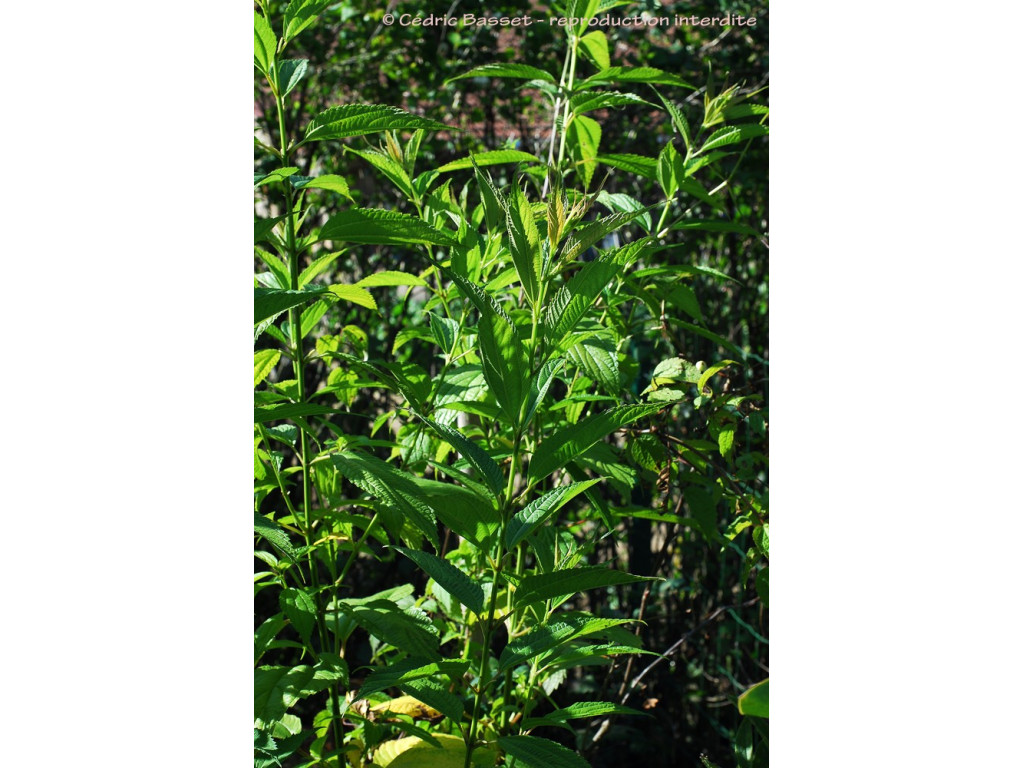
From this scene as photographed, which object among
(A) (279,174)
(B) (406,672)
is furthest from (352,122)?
(B) (406,672)

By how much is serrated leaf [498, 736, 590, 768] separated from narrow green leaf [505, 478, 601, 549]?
0.81ft

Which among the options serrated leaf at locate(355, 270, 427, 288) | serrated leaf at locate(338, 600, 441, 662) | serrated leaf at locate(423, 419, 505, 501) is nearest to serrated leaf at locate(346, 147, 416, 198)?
serrated leaf at locate(355, 270, 427, 288)

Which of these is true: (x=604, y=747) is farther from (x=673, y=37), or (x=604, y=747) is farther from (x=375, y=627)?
(x=673, y=37)

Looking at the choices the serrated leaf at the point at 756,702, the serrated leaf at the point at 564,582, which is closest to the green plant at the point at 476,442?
the serrated leaf at the point at 564,582

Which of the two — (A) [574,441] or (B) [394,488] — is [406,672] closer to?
(B) [394,488]

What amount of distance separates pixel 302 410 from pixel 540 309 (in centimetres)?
33

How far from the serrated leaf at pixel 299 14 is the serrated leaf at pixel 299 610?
756 millimetres

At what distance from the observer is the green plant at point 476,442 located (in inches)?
38.4

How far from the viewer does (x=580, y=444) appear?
0.97 metres

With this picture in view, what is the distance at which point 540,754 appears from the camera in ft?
3.24

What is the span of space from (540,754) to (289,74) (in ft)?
3.03

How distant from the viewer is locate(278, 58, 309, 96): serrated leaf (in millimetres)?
1140

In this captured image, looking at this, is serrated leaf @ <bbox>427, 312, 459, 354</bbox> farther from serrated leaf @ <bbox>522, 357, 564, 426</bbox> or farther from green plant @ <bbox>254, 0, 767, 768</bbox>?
serrated leaf @ <bbox>522, 357, 564, 426</bbox>

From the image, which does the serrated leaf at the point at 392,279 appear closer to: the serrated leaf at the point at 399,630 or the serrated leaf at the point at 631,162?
the serrated leaf at the point at 631,162
